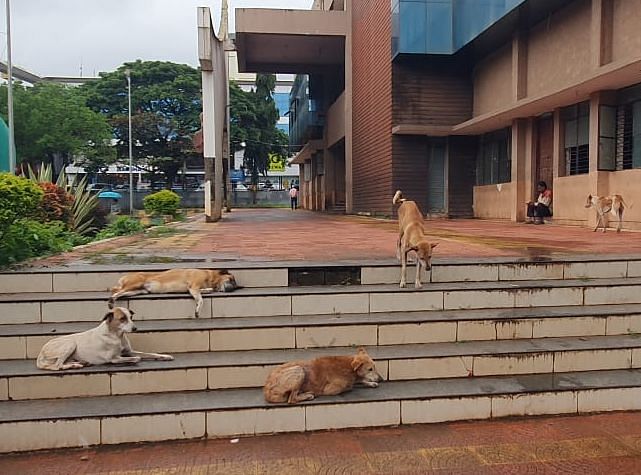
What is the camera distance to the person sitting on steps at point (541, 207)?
43.2ft

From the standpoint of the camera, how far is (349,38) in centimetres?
2077

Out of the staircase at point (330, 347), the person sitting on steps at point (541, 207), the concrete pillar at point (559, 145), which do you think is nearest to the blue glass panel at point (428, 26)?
the concrete pillar at point (559, 145)

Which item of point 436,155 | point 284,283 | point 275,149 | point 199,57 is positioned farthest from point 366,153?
point 275,149

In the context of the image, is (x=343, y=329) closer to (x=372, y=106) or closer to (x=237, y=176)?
(x=372, y=106)

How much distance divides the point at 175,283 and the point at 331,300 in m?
1.25

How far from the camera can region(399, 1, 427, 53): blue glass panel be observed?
49.2 feet

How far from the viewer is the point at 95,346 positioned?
3.53 metres

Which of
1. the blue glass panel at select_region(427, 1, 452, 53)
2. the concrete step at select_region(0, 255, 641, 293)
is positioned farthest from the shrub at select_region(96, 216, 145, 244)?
the blue glass panel at select_region(427, 1, 452, 53)

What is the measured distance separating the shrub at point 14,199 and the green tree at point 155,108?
35.7 metres

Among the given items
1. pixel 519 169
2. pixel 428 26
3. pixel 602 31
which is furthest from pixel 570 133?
pixel 428 26

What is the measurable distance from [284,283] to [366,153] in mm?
14851

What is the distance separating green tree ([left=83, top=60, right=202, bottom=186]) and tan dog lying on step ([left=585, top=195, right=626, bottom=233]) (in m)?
33.5

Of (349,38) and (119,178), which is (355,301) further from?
(119,178)

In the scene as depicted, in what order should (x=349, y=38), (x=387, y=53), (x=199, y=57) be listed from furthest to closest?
1. (x=349, y=38)
2. (x=387, y=53)
3. (x=199, y=57)
